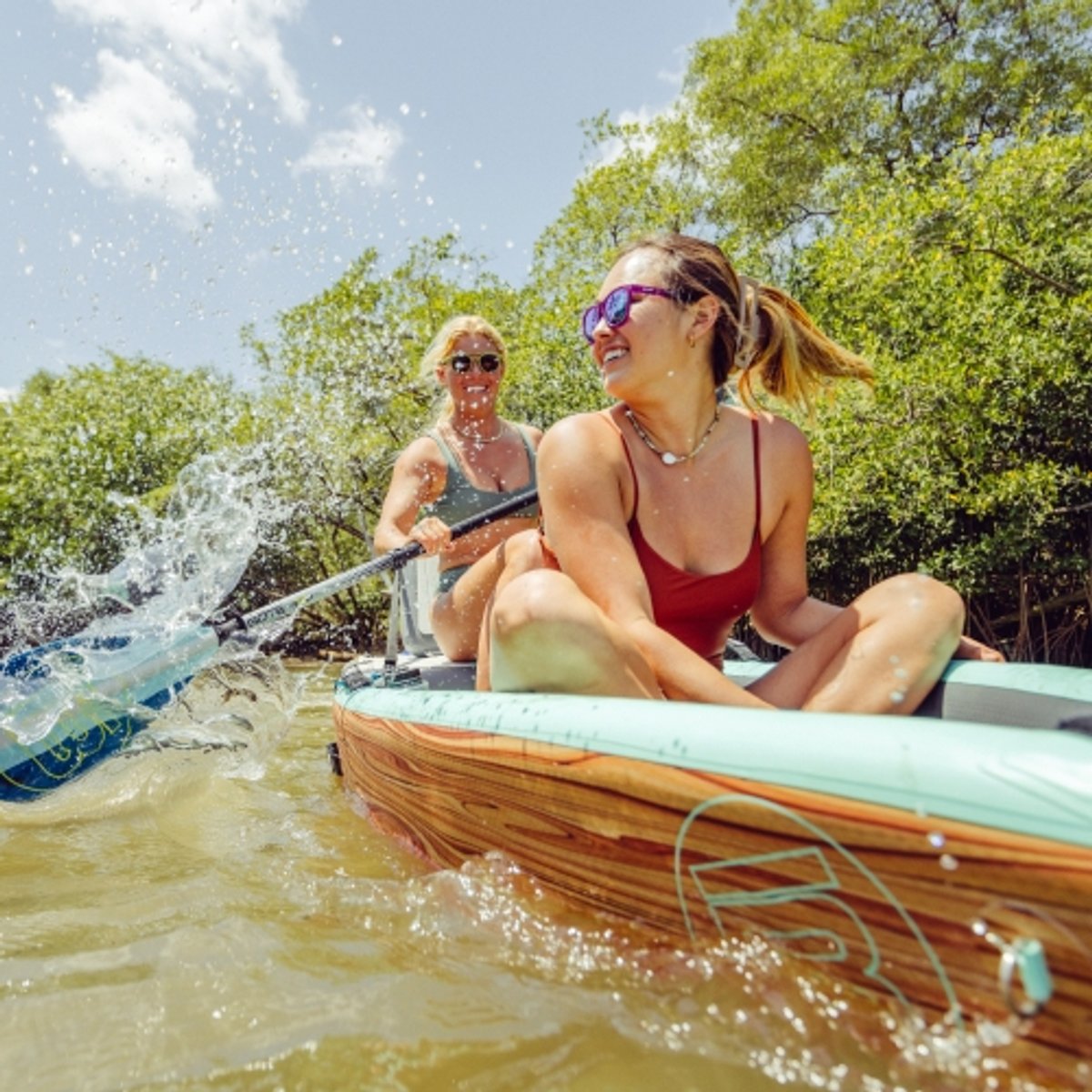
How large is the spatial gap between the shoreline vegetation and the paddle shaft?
4.62 metres

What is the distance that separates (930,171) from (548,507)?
11.6 m

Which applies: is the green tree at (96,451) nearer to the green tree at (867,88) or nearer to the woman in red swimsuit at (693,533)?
the green tree at (867,88)

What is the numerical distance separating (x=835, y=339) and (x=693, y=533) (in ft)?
23.0

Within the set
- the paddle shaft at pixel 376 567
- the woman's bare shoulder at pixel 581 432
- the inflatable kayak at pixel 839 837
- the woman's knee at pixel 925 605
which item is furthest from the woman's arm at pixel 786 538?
the paddle shaft at pixel 376 567

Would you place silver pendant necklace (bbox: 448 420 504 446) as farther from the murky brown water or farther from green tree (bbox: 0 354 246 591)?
green tree (bbox: 0 354 246 591)

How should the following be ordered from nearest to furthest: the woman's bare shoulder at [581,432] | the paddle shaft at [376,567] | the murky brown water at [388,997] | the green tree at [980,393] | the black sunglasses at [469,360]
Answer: the murky brown water at [388,997] < the woman's bare shoulder at [581,432] < the paddle shaft at [376,567] < the black sunglasses at [469,360] < the green tree at [980,393]

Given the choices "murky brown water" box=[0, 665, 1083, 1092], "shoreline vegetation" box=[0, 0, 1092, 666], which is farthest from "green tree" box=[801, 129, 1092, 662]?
"murky brown water" box=[0, 665, 1083, 1092]

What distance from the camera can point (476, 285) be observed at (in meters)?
13.2

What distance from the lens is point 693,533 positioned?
183cm

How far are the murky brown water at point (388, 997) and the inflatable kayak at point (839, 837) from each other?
0.22 feet

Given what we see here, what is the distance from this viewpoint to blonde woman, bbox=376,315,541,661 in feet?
11.2

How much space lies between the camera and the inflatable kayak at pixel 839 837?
796mm

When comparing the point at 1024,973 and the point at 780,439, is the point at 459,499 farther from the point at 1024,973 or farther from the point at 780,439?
the point at 1024,973

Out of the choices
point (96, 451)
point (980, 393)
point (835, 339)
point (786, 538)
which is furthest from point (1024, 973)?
point (96, 451)
